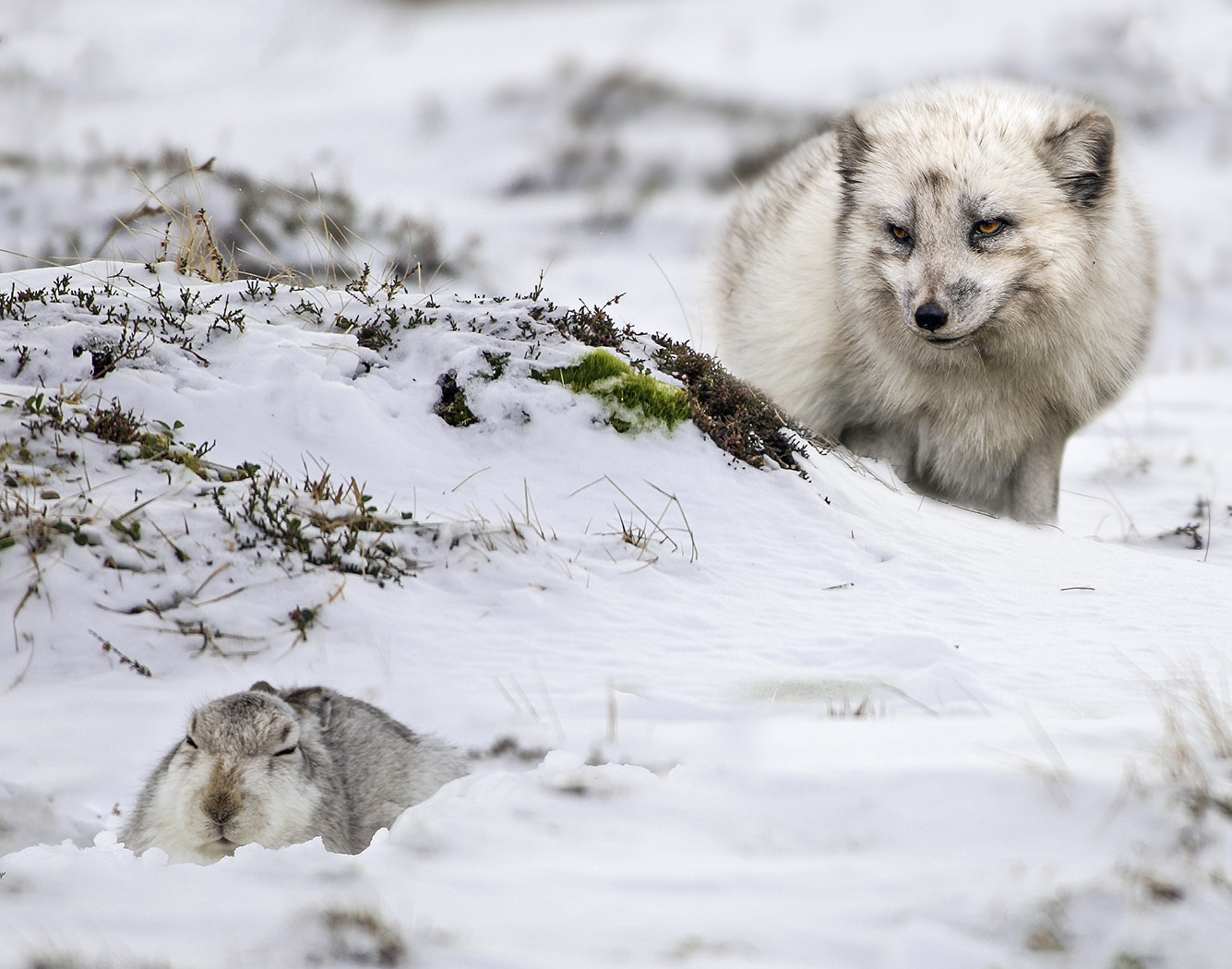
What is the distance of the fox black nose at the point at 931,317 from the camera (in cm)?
512

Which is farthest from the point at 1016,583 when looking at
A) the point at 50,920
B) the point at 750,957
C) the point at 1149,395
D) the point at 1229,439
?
the point at 1149,395

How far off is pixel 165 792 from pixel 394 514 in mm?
Result: 1370

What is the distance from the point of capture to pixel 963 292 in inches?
204

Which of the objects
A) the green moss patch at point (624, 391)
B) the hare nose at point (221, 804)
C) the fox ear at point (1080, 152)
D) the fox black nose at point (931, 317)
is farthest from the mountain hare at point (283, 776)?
the fox ear at point (1080, 152)

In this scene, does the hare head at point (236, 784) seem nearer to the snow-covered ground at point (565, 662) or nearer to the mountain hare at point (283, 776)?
the mountain hare at point (283, 776)

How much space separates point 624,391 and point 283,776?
2582 mm

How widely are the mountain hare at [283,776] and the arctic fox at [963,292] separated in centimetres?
324

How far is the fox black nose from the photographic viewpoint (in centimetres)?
512

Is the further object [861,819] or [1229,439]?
[1229,439]

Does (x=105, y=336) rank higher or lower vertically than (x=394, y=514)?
higher

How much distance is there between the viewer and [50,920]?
212 centimetres

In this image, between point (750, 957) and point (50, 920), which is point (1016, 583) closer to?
point (750, 957)

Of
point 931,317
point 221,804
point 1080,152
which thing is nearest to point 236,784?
point 221,804

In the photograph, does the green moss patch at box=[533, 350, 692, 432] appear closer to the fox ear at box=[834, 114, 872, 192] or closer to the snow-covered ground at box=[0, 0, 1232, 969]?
the snow-covered ground at box=[0, 0, 1232, 969]
